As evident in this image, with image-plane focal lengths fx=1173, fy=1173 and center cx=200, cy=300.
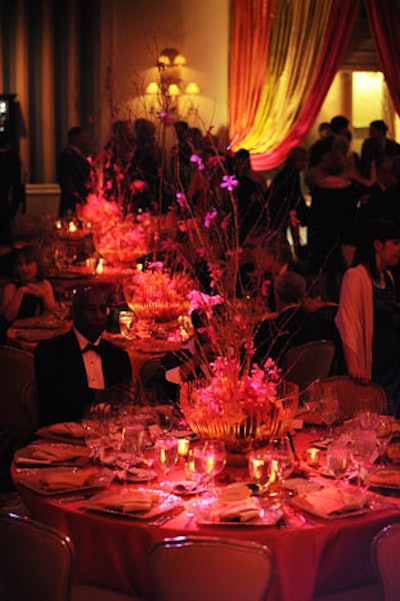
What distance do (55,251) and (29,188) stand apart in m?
5.33

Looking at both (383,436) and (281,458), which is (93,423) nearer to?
(281,458)

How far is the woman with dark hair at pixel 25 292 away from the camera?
7352mm

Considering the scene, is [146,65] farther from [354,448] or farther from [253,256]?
[354,448]

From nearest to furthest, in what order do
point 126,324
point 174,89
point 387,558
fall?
point 387,558
point 126,324
point 174,89

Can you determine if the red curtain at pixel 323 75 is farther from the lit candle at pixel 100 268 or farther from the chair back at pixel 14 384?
the chair back at pixel 14 384

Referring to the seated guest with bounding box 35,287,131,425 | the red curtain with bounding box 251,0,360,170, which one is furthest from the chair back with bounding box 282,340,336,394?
the red curtain with bounding box 251,0,360,170

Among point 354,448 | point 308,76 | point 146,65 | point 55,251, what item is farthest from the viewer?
point 146,65

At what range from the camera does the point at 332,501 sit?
146 inches

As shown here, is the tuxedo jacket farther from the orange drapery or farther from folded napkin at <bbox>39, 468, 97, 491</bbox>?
the orange drapery

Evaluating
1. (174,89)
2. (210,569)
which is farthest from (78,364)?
(174,89)

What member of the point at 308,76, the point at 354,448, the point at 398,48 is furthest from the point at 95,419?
the point at 308,76

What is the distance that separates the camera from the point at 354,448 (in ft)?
12.7

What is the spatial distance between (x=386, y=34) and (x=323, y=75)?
105 cm

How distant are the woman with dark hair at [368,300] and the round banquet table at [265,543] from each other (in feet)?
6.10
